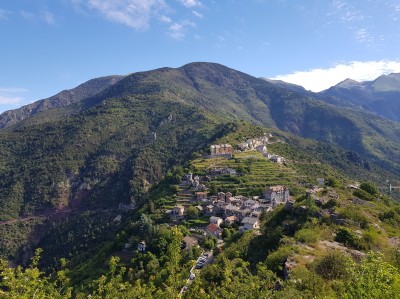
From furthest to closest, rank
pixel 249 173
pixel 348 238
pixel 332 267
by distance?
1. pixel 249 173
2. pixel 348 238
3. pixel 332 267

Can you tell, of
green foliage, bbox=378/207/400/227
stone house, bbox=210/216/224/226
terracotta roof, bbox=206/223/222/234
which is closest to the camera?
green foliage, bbox=378/207/400/227

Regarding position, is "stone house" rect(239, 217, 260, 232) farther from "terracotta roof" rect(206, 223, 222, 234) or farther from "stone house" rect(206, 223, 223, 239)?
"terracotta roof" rect(206, 223, 222, 234)

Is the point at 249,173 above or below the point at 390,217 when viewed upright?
below

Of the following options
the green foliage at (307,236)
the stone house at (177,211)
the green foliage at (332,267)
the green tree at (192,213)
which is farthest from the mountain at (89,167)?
the green foliage at (332,267)

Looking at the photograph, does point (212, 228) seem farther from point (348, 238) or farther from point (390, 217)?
point (348, 238)

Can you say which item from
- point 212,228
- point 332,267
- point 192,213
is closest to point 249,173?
point 192,213

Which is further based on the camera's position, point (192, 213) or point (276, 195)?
point (276, 195)

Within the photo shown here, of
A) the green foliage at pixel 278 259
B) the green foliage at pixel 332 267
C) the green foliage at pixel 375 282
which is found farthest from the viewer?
the green foliage at pixel 278 259

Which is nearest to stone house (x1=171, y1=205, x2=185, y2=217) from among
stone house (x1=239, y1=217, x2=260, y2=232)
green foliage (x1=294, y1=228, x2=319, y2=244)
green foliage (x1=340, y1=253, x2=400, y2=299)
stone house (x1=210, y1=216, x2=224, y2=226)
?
stone house (x1=210, y1=216, x2=224, y2=226)

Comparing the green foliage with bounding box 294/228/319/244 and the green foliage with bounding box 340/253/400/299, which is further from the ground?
the green foliage with bounding box 340/253/400/299

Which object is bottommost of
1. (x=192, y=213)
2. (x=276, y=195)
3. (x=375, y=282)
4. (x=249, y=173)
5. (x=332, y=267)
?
(x=192, y=213)

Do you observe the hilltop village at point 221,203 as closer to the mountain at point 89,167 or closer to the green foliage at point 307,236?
the mountain at point 89,167

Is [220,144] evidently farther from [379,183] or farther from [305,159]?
[379,183]
